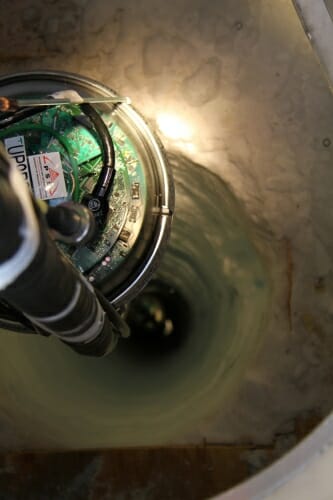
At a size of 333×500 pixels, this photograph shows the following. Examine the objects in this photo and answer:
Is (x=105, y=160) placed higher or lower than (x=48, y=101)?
lower

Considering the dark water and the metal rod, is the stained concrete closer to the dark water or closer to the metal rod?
the dark water

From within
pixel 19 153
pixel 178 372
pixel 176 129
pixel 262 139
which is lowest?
pixel 178 372

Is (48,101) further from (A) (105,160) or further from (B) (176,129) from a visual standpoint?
(B) (176,129)

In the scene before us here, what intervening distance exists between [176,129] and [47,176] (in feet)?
1.20

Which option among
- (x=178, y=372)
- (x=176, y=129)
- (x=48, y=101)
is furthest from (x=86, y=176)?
(x=178, y=372)

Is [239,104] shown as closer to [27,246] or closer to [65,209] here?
[65,209]

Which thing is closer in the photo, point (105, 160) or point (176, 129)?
point (105, 160)

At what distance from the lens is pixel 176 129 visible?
4.20 ft

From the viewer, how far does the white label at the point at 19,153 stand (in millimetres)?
1075

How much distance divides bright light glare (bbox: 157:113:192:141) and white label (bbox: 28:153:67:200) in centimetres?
31

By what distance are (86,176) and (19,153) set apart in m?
0.14

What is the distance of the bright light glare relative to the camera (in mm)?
1280

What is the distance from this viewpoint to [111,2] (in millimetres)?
1347

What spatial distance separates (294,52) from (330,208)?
1.24ft
